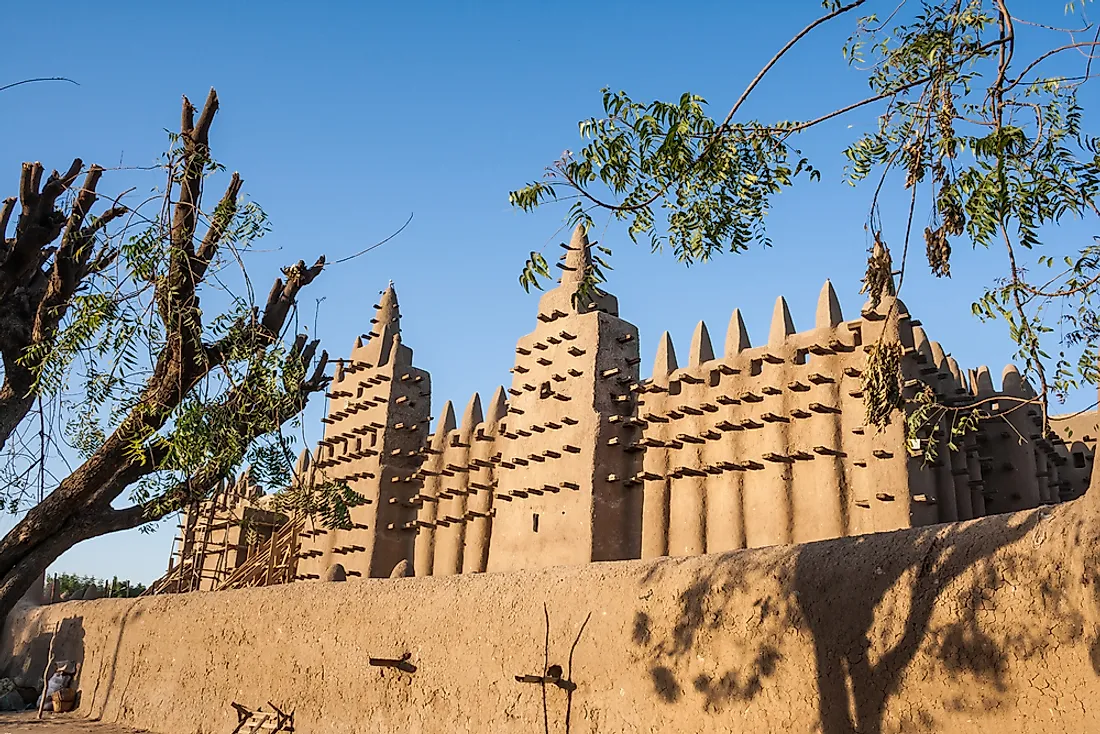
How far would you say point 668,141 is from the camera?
19.6 ft

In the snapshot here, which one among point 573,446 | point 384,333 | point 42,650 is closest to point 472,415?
point 384,333

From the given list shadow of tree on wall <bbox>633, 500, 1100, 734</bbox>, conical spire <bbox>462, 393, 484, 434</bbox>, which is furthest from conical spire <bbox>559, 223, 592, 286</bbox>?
shadow of tree on wall <bbox>633, 500, 1100, 734</bbox>

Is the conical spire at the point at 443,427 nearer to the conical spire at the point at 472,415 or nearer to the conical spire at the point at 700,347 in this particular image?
the conical spire at the point at 472,415

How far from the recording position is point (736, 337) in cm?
1603

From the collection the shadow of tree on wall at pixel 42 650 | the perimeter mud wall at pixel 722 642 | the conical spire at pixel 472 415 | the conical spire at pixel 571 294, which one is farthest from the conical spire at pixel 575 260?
the shadow of tree on wall at pixel 42 650

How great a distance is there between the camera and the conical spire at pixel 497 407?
18.8 meters

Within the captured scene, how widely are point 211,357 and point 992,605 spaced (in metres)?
6.98

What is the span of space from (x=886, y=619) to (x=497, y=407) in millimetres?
13098

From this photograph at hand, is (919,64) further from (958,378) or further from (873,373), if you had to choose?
(958,378)

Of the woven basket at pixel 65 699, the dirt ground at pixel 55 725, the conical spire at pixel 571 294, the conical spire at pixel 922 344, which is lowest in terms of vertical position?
the dirt ground at pixel 55 725

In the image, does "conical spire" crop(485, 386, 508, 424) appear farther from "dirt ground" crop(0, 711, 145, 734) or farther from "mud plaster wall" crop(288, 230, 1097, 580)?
"dirt ground" crop(0, 711, 145, 734)

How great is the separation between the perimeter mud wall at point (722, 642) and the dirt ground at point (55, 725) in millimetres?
2140

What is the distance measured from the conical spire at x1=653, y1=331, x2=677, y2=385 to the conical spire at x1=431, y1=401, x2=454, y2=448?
16.6ft

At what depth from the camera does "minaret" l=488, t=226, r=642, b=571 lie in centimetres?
1400
